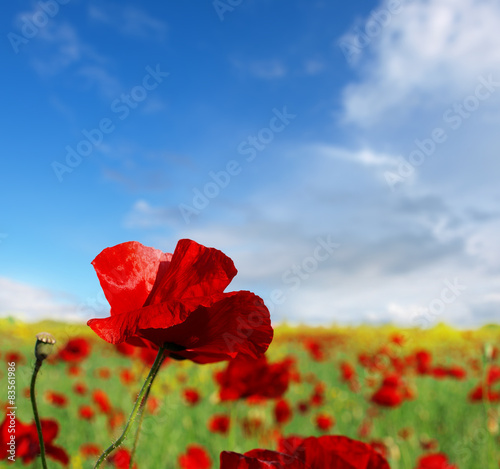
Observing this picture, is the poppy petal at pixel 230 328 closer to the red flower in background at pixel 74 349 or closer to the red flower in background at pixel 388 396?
the red flower in background at pixel 74 349

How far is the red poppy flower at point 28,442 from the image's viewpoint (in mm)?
1172

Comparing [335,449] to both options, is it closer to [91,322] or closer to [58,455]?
[91,322]

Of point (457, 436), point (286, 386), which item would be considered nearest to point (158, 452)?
point (286, 386)

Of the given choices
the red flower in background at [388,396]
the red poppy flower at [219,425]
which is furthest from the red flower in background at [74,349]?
the red flower in background at [388,396]

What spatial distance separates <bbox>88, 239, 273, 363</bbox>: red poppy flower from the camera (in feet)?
1.82

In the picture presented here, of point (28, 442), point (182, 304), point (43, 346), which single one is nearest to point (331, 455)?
point (182, 304)

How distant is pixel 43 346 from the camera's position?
563mm

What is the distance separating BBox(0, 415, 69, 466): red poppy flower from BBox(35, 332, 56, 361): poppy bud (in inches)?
27.6

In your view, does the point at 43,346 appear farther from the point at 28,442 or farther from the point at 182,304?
the point at 28,442

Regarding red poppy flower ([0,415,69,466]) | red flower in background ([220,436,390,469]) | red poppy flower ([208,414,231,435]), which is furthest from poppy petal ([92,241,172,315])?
red poppy flower ([208,414,231,435])

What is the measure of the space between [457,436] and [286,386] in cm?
249

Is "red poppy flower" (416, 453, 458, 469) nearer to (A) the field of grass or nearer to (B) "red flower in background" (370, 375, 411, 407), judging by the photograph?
(A) the field of grass

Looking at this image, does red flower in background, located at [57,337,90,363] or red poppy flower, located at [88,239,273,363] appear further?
red flower in background, located at [57,337,90,363]

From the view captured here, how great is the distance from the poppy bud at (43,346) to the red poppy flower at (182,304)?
55 mm
